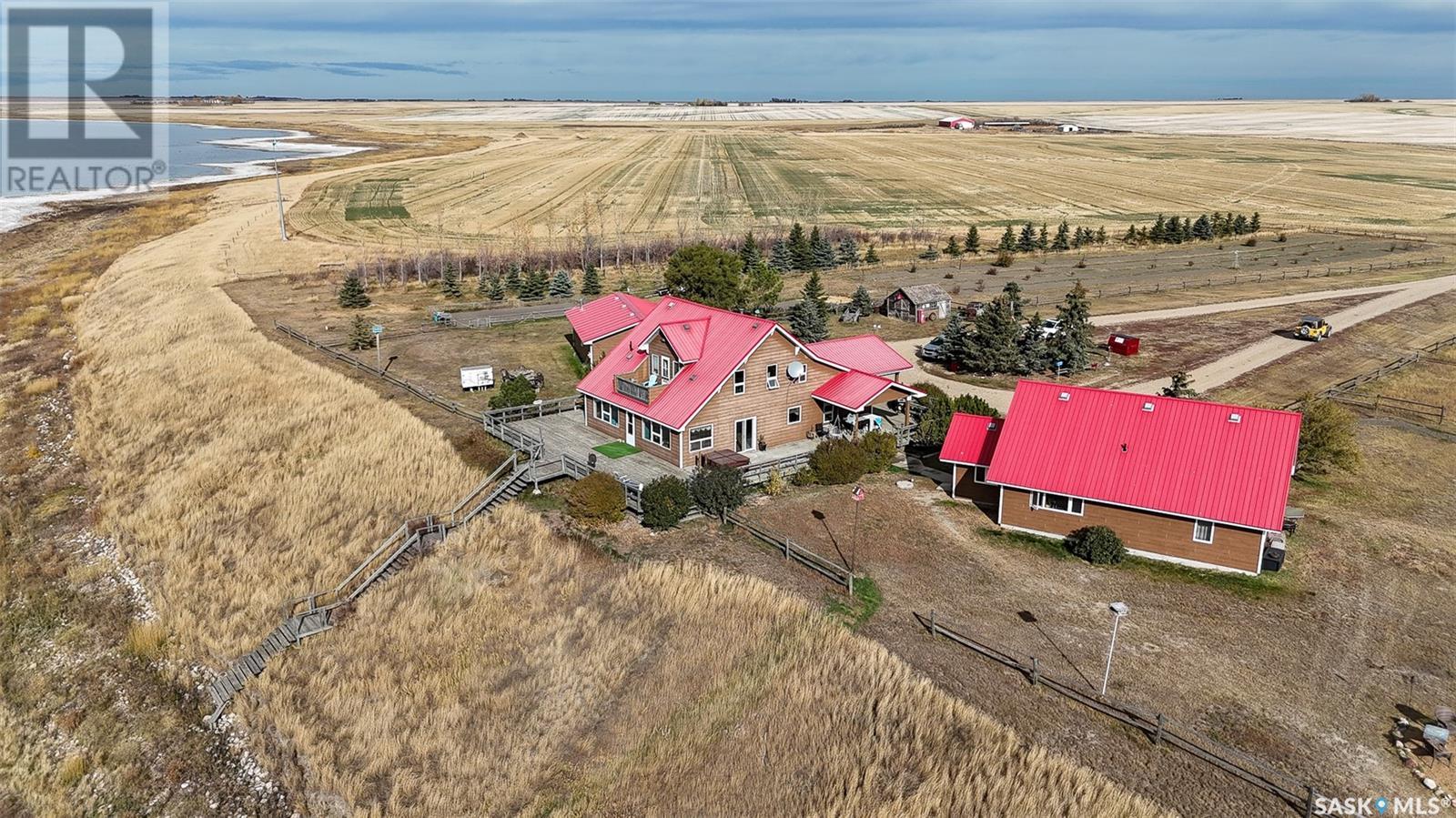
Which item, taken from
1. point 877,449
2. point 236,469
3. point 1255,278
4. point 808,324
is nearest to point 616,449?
point 877,449

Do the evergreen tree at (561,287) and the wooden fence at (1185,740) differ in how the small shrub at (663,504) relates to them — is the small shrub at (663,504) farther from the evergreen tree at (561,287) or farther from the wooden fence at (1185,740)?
the evergreen tree at (561,287)

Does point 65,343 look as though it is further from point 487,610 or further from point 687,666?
point 687,666

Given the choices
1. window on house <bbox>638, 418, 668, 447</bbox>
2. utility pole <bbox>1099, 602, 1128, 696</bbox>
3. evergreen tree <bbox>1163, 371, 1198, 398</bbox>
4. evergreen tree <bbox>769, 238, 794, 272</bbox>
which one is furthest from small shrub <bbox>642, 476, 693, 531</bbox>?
evergreen tree <bbox>769, 238, 794, 272</bbox>

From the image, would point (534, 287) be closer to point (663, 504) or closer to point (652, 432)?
point (652, 432)

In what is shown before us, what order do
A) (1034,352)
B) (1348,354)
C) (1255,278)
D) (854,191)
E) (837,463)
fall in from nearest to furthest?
(837,463), (1034,352), (1348,354), (1255,278), (854,191)

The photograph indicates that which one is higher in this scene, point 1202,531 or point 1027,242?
point 1027,242
